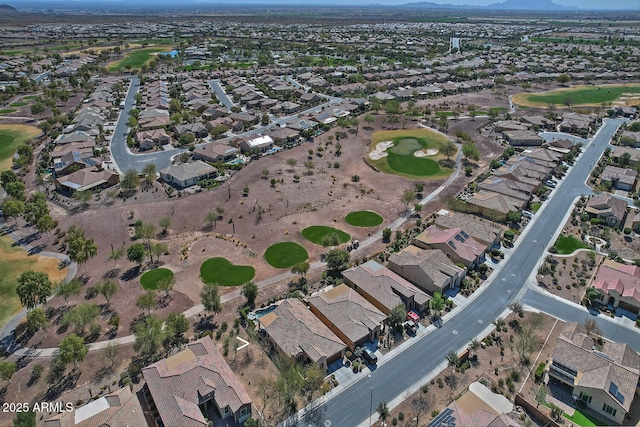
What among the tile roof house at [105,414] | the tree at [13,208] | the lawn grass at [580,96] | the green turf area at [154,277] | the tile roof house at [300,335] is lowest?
the green turf area at [154,277]

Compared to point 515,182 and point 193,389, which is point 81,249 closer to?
point 193,389

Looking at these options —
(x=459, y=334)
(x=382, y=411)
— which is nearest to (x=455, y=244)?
(x=459, y=334)

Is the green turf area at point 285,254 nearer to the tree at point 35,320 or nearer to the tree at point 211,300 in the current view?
the tree at point 211,300

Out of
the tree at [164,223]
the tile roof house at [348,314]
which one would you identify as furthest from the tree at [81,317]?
the tile roof house at [348,314]

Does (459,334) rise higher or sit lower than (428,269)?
lower

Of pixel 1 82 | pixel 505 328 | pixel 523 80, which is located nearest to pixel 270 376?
pixel 505 328

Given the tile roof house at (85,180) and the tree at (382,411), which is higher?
the tile roof house at (85,180)

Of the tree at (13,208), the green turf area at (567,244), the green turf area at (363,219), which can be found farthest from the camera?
the green turf area at (363,219)
